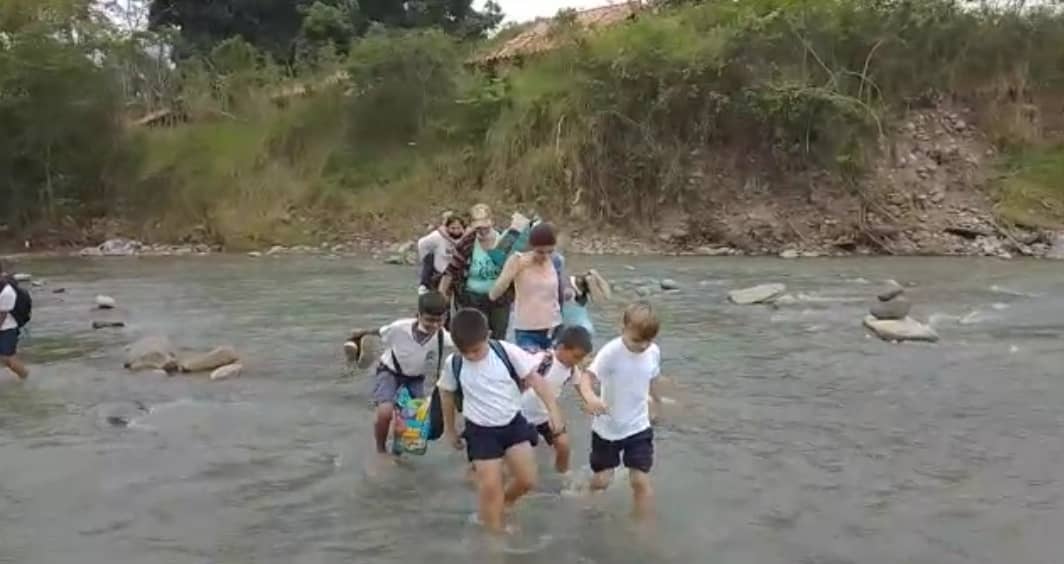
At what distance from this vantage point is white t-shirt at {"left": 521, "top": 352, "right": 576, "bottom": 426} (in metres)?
6.93

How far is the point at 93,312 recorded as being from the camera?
1620 centimetres

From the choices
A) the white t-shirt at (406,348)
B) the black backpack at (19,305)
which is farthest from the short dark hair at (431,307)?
the black backpack at (19,305)

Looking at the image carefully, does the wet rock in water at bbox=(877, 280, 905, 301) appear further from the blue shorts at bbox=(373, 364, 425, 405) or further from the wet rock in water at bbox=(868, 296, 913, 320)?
the blue shorts at bbox=(373, 364, 425, 405)

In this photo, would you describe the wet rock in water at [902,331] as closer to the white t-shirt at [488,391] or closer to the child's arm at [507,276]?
the child's arm at [507,276]

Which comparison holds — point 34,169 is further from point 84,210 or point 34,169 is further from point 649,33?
point 649,33

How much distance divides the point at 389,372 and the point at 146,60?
25.9m

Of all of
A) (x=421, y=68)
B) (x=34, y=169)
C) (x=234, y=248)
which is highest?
(x=421, y=68)

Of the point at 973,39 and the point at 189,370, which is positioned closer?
the point at 189,370

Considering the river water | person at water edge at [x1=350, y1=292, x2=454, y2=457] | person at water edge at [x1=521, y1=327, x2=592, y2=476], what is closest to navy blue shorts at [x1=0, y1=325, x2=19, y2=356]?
the river water

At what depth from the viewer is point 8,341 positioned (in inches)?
424

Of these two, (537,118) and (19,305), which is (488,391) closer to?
(19,305)

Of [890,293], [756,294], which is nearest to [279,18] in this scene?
[756,294]

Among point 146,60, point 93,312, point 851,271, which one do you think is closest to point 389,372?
point 93,312

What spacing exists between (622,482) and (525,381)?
1330mm
